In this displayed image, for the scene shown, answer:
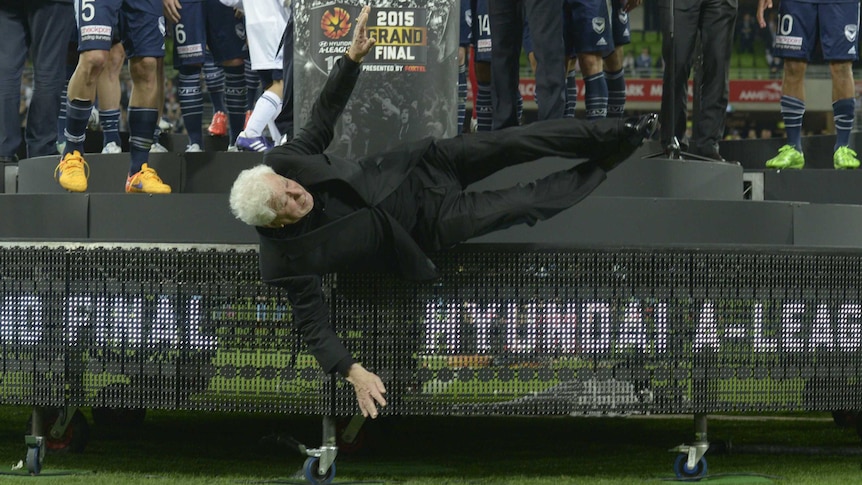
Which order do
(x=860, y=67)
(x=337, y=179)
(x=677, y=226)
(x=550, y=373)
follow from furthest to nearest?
(x=860, y=67) < (x=677, y=226) < (x=550, y=373) < (x=337, y=179)

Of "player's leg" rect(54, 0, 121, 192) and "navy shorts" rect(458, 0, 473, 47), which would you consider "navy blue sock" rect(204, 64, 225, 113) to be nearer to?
"navy shorts" rect(458, 0, 473, 47)

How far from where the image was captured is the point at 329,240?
20.0 ft

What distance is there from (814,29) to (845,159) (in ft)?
3.52

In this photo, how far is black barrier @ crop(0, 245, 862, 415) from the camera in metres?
6.47

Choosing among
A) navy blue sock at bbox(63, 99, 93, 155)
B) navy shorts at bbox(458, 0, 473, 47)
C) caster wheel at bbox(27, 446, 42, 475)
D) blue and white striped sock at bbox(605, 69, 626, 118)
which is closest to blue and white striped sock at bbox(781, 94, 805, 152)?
blue and white striped sock at bbox(605, 69, 626, 118)

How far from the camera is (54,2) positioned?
941 centimetres

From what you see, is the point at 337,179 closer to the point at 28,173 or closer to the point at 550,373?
the point at 550,373

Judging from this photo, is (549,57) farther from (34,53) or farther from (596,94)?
(34,53)

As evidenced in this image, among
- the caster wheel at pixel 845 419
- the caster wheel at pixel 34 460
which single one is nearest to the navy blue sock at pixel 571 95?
the caster wheel at pixel 845 419

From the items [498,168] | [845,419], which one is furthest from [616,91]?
[498,168]

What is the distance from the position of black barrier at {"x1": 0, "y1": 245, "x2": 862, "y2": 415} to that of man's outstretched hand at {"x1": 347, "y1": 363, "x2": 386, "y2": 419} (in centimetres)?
50

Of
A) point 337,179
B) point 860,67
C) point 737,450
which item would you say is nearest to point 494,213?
point 337,179

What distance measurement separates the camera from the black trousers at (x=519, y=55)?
8.61m

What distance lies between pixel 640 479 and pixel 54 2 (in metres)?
5.35
